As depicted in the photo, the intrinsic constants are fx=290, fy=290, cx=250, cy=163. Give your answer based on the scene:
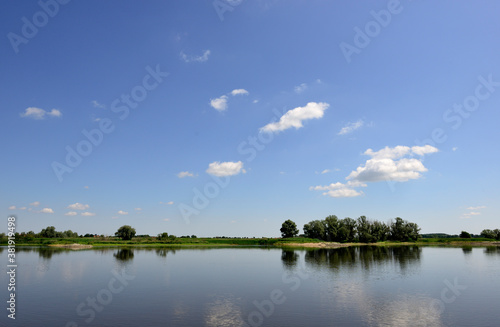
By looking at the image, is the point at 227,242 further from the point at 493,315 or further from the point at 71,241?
the point at 493,315

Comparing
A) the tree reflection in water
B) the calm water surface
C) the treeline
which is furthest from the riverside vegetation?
the calm water surface

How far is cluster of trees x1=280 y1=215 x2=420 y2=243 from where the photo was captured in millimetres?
167650

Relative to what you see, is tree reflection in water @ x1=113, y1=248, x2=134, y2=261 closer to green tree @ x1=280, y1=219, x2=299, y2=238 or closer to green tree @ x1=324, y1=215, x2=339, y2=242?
green tree @ x1=280, y1=219, x2=299, y2=238

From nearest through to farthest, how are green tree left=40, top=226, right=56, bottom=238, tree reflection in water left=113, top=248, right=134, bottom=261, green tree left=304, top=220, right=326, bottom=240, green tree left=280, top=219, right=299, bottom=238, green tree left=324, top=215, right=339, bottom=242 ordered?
tree reflection in water left=113, top=248, right=134, bottom=261, green tree left=40, top=226, right=56, bottom=238, green tree left=324, top=215, right=339, bottom=242, green tree left=304, top=220, right=326, bottom=240, green tree left=280, top=219, right=299, bottom=238

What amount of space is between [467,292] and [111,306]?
4392cm

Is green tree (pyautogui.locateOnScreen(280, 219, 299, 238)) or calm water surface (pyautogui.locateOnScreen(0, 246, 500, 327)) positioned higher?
calm water surface (pyautogui.locateOnScreen(0, 246, 500, 327))

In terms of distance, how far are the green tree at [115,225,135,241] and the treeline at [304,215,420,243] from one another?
10118cm

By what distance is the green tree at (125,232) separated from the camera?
519 feet

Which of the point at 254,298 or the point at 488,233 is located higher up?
the point at 254,298

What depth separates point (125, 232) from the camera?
15812cm

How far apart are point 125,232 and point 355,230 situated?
426 ft

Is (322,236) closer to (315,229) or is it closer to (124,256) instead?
(315,229)

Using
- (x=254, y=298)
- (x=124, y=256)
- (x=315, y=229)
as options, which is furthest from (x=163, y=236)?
(x=254, y=298)

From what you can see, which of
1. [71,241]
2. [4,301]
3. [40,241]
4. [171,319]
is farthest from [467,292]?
[40,241]
